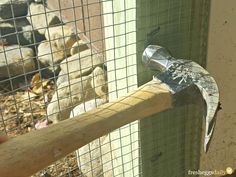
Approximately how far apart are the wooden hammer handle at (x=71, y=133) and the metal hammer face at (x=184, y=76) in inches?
1.6

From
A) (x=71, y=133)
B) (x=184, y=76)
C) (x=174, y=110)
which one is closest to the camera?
(x=71, y=133)

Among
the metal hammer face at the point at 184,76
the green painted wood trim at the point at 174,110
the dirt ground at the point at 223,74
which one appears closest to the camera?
the metal hammer face at the point at 184,76

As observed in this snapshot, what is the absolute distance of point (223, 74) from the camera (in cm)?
140

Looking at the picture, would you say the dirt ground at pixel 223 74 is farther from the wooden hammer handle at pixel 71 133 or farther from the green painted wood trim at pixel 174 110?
the wooden hammer handle at pixel 71 133

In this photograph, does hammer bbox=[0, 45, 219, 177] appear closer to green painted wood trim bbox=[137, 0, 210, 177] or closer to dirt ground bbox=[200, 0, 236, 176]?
green painted wood trim bbox=[137, 0, 210, 177]

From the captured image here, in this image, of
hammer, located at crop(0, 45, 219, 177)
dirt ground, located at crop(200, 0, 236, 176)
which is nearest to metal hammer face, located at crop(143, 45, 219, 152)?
hammer, located at crop(0, 45, 219, 177)

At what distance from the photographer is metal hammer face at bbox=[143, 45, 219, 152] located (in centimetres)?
102

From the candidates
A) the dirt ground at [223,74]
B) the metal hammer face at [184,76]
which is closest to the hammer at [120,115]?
the metal hammer face at [184,76]

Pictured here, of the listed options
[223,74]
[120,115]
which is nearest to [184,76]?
[120,115]

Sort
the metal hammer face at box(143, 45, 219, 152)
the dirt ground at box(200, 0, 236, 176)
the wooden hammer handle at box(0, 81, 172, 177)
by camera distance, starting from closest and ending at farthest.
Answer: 1. the wooden hammer handle at box(0, 81, 172, 177)
2. the metal hammer face at box(143, 45, 219, 152)
3. the dirt ground at box(200, 0, 236, 176)

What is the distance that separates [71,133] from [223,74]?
2.39ft

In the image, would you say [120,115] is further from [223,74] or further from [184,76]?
[223,74]

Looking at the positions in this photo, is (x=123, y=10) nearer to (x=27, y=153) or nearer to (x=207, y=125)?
(x=207, y=125)

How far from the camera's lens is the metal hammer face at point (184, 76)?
102 cm
